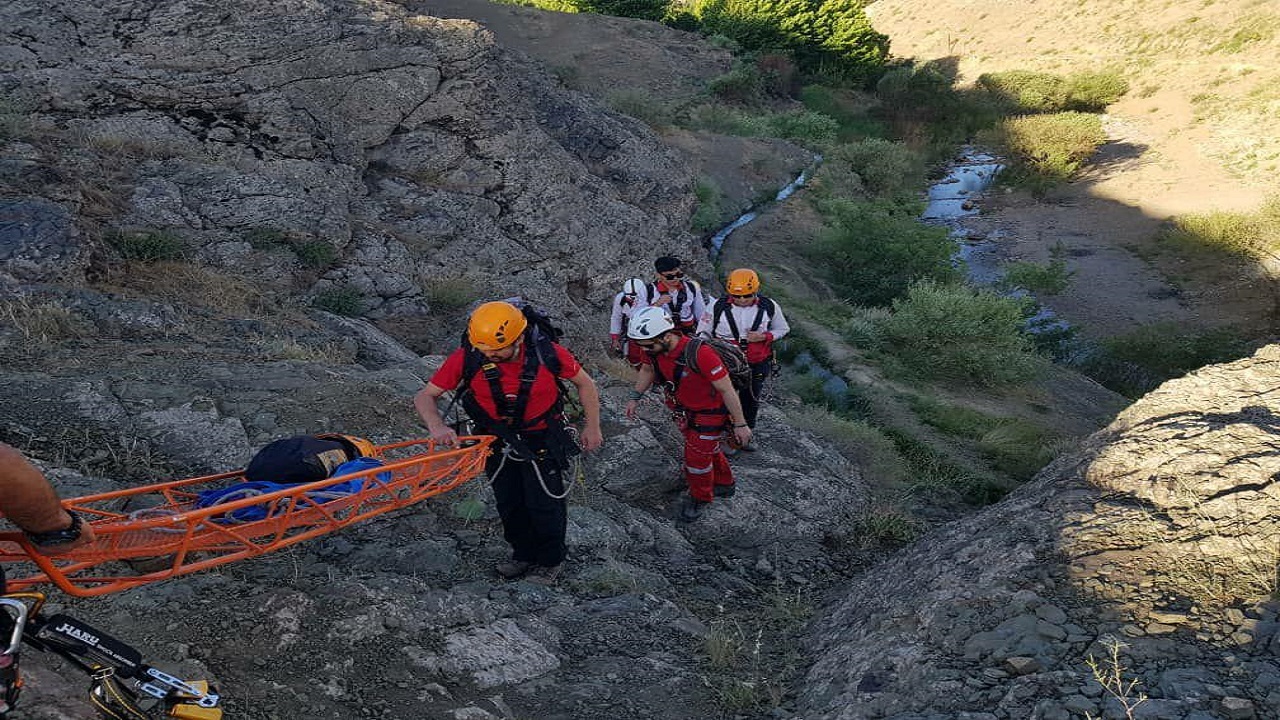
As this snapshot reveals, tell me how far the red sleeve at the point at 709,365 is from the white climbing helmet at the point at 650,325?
0.32 meters

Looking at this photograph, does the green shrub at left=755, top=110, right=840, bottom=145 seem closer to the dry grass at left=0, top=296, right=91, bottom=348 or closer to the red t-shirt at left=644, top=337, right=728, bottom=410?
the red t-shirt at left=644, top=337, right=728, bottom=410

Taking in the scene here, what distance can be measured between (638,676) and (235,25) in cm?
1061

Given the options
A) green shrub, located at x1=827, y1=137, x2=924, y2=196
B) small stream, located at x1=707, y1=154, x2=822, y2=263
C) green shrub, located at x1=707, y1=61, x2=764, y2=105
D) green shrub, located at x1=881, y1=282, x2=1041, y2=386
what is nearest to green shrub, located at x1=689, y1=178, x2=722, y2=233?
small stream, located at x1=707, y1=154, x2=822, y2=263

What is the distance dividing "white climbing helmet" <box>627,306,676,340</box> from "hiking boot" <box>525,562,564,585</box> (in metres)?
1.65

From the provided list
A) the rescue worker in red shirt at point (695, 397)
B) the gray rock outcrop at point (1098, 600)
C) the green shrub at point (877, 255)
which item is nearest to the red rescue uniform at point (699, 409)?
the rescue worker in red shirt at point (695, 397)

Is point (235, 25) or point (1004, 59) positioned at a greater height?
point (235, 25)

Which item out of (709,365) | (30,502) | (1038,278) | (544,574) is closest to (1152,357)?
(1038,278)

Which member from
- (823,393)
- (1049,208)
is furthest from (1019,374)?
(1049,208)

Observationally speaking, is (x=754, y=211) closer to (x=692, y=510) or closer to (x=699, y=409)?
(x=692, y=510)

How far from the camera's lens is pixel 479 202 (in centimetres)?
1162

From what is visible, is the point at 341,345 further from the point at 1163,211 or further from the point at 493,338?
the point at 1163,211

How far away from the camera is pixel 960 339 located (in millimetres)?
14195

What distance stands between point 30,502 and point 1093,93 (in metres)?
45.6

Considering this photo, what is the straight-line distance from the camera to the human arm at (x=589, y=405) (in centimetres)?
458
